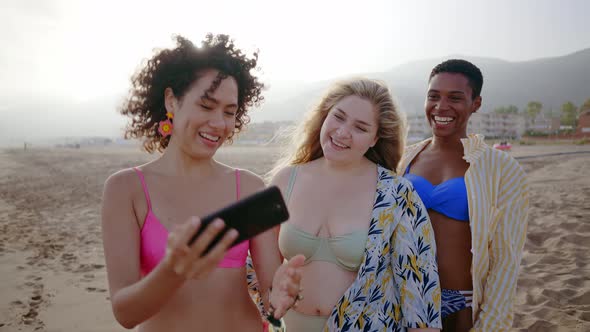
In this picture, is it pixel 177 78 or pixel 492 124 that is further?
pixel 492 124

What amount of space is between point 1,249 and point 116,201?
7533 mm

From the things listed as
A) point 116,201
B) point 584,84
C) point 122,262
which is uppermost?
point 584,84

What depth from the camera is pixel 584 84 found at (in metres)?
174

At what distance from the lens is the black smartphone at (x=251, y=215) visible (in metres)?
1.26

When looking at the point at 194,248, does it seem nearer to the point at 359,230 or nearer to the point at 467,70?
the point at 359,230

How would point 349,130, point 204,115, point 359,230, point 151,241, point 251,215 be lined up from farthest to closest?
point 349,130
point 359,230
point 204,115
point 151,241
point 251,215

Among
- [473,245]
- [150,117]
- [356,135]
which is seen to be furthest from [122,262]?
[473,245]

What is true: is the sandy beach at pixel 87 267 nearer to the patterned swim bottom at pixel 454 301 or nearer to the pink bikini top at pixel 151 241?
the patterned swim bottom at pixel 454 301

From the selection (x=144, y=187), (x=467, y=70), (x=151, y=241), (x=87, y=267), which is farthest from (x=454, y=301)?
(x=87, y=267)

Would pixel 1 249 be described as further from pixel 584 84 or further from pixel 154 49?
pixel 584 84

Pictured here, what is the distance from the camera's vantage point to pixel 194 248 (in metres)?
1.21

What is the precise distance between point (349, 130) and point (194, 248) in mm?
1534

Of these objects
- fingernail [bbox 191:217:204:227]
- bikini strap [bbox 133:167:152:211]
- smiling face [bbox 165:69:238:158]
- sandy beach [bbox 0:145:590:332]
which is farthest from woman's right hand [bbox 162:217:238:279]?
sandy beach [bbox 0:145:590:332]

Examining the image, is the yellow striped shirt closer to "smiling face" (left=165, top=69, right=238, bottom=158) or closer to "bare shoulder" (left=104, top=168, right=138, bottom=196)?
"smiling face" (left=165, top=69, right=238, bottom=158)
